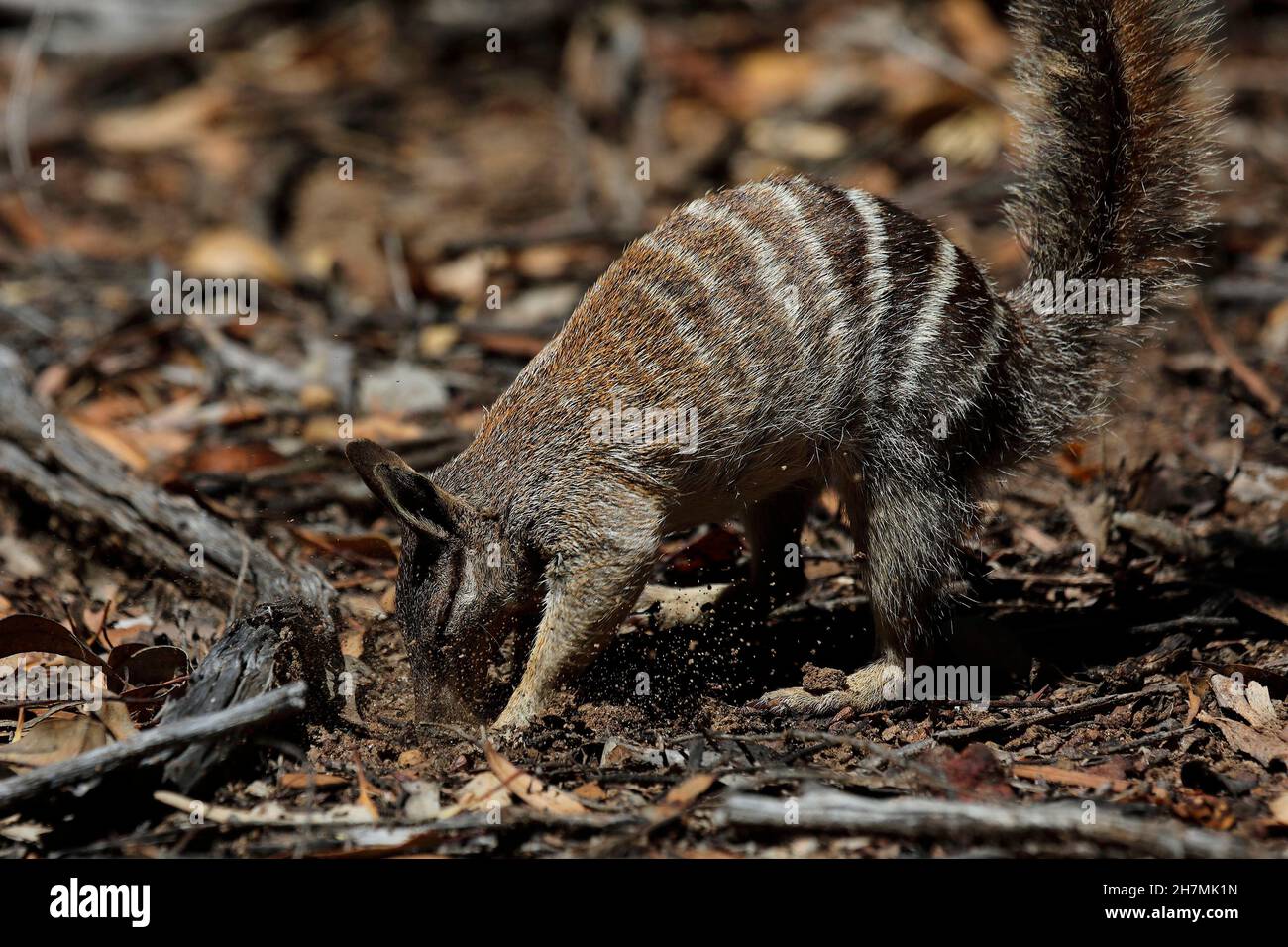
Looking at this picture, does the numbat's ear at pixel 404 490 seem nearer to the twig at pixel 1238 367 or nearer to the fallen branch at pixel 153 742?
the fallen branch at pixel 153 742

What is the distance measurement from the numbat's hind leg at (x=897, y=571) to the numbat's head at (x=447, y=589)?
1155 mm

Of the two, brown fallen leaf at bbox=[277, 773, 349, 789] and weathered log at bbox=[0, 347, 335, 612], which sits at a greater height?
weathered log at bbox=[0, 347, 335, 612]

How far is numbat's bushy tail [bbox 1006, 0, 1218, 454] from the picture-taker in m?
5.38

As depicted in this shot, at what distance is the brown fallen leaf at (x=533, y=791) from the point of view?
14.0ft

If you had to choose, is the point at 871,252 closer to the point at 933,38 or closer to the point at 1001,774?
the point at 1001,774

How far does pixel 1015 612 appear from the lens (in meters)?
5.93

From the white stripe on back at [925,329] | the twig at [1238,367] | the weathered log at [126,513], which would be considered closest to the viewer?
the white stripe on back at [925,329]

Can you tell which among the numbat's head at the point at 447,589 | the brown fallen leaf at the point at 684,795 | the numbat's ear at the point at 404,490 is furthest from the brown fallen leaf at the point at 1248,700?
the numbat's ear at the point at 404,490

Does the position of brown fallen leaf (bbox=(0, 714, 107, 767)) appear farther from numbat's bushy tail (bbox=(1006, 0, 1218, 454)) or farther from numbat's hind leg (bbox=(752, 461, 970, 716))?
numbat's bushy tail (bbox=(1006, 0, 1218, 454))

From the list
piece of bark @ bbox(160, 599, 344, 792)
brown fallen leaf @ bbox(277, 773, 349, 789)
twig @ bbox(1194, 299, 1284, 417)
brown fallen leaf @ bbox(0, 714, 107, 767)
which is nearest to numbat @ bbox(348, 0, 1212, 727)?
piece of bark @ bbox(160, 599, 344, 792)

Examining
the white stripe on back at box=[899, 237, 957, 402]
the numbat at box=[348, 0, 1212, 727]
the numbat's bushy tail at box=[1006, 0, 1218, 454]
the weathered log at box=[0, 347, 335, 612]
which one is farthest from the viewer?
the weathered log at box=[0, 347, 335, 612]

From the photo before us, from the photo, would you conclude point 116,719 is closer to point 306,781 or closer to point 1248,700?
point 306,781

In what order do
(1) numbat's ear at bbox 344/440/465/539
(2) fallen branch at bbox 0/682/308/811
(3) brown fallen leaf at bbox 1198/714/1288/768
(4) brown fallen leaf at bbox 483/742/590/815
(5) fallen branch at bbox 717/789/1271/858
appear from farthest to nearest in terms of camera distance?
(1) numbat's ear at bbox 344/440/465/539, (3) brown fallen leaf at bbox 1198/714/1288/768, (4) brown fallen leaf at bbox 483/742/590/815, (2) fallen branch at bbox 0/682/308/811, (5) fallen branch at bbox 717/789/1271/858

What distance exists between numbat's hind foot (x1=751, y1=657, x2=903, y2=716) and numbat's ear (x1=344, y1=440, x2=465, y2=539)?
1.47 metres
